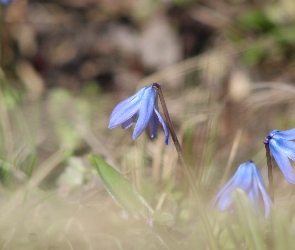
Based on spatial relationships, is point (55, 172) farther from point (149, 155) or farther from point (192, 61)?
point (192, 61)

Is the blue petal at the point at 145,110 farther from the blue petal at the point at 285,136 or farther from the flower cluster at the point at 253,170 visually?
the blue petal at the point at 285,136

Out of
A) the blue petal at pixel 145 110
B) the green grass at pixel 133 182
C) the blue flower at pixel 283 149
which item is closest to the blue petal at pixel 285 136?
the blue flower at pixel 283 149

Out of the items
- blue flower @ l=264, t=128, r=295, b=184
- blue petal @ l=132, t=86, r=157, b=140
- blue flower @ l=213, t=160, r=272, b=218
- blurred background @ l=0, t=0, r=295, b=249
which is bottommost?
blue flower @ l=213, t=160, r=272, b=218

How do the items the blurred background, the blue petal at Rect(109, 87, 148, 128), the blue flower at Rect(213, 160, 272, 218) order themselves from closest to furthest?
the blue flower at Rect(213, 160, 272, 218) < the blue petal at Rect(109, 87, 148, 128) < the blurred background

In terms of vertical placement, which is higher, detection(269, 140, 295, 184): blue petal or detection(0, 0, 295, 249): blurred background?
detection(0, 0, 295, 249): blurred background

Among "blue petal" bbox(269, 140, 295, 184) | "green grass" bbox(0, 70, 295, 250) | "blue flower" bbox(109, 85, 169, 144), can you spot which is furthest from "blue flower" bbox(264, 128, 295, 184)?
"blue flower" bbox(109, 85, 169, 144)

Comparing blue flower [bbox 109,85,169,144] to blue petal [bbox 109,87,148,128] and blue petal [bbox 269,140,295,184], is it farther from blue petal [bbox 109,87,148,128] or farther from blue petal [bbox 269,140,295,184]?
blue petal [bbox 269,140,295,184]
